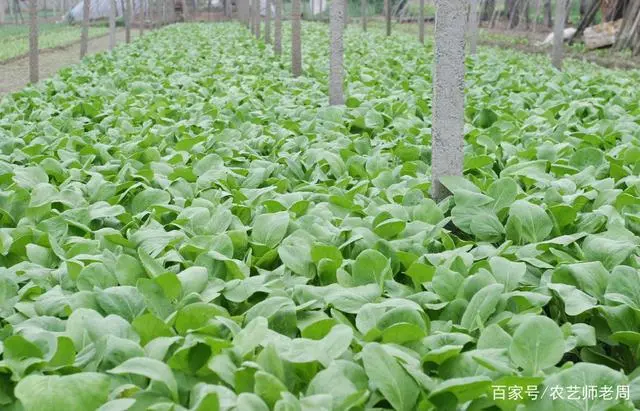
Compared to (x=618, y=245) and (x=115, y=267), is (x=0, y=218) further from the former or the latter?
(x=618, y=245)

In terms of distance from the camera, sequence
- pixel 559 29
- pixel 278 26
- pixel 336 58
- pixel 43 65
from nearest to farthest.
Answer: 1. pixel 336 58
2. pixel 559 29
3. pixel 278 26
4. pixel 43 65

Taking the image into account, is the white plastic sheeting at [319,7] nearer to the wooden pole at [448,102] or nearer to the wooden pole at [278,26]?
the wooden pole at [278,26]

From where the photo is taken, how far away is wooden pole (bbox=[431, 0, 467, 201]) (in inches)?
161

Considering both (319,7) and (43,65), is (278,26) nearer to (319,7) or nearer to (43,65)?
(43,65)

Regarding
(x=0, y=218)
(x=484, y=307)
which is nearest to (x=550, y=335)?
(x=484, y=307)

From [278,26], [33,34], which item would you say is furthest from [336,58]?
[278,26]

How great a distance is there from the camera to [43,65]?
63.2ft

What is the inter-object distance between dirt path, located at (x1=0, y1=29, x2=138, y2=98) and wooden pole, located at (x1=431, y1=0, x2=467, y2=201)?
10.5 meters

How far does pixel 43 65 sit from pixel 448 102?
17.2 meters

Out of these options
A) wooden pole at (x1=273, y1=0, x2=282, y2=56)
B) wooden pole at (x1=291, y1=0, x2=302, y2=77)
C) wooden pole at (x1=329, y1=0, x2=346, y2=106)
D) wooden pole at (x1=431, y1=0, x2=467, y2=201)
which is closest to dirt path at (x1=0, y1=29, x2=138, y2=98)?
wooden pole at (x1=273, y1=0, x2=282, y2=56)

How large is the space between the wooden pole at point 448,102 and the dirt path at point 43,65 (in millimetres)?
10460

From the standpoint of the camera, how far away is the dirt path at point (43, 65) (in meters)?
14.5

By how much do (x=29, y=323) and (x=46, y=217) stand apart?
54.1 inches

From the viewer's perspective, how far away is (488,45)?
75.7 feet
